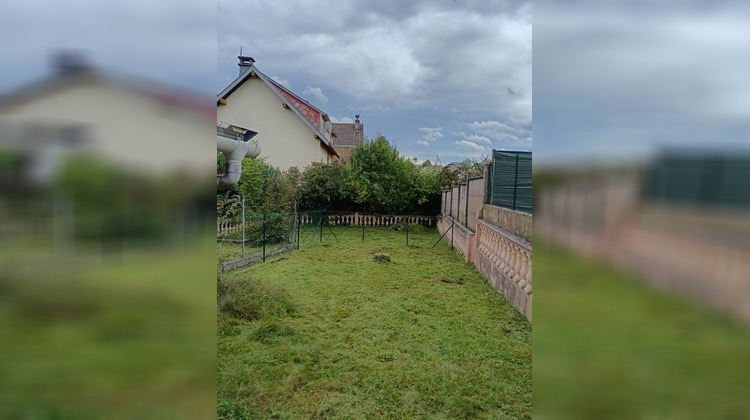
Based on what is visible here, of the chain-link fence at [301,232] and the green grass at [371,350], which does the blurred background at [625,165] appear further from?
the chain-link fence at [301,232]

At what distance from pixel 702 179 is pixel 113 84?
3.53 ft

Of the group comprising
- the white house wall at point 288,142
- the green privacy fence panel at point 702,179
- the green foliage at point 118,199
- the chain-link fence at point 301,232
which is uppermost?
the white house wall at point 288,142

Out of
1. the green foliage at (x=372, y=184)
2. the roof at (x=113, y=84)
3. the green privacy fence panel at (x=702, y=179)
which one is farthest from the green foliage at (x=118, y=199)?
the green foliage at (x=372, y=184)

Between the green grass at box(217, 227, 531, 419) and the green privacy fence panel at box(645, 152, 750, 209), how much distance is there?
143 centimetres

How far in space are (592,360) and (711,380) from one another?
589 mm

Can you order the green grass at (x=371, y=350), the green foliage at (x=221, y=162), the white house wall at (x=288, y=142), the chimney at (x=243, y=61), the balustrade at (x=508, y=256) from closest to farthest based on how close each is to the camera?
1. the chimney at (x=243, y=61)
2. the green foliage at (x=221, y=162)
3. the green grass at (x=371, y=350)
4. the balustrade at (x=508, y=256)
5. the white house wall at (x=288, y=142)

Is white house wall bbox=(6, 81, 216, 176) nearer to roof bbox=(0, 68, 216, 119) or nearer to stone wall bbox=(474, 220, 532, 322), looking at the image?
roof bbox=(0, 68, 216, 119)

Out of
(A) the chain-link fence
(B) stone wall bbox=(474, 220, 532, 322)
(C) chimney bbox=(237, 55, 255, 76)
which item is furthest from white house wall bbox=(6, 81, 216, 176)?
(A) the chain-link fence

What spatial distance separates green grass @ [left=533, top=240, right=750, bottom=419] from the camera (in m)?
A: 0.56

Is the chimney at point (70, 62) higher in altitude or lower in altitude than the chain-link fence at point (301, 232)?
higher

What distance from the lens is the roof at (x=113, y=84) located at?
1.91 ft

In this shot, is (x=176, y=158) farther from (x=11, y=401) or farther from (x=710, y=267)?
(x=710, y=267)

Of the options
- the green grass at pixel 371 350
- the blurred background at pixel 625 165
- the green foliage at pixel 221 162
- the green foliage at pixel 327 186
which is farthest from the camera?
the green foliage at pixel 327 186

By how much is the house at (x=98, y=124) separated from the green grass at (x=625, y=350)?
705 millimetres
